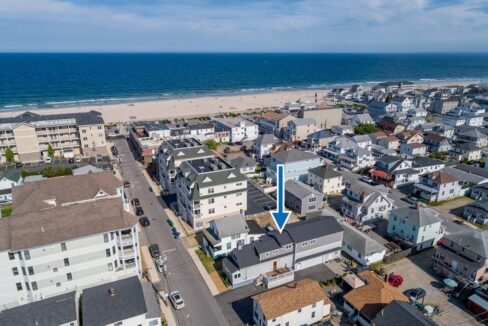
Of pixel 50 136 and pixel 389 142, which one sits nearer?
pixel 50 136

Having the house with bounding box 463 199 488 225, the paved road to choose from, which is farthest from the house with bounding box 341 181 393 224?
the paved road

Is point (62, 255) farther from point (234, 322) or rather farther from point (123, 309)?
point (234, 322)

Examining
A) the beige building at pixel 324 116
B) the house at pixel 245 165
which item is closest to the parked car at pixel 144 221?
the house at pixel 245 165

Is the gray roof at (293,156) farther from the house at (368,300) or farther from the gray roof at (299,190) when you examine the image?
the house at (368,300)

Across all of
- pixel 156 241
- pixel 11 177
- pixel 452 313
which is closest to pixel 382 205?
pixel 452 313

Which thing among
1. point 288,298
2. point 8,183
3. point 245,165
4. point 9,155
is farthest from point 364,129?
point 9,155

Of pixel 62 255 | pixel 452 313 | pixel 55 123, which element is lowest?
pixel 452 313

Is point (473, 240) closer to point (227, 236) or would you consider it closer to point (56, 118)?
point (227, 236)
